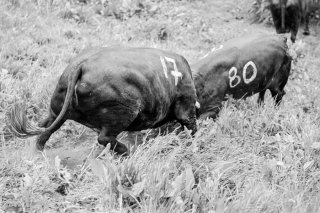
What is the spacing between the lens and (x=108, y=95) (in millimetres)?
3162

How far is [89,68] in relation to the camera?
3.18m

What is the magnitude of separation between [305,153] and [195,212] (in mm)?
1621

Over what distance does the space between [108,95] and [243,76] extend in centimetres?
225

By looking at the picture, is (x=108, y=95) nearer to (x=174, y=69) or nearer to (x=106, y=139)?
(x=106, y=139)

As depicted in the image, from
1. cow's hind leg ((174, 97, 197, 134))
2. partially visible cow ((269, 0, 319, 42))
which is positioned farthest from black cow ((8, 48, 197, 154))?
partially visible cow ((269, 0, 319, 42))

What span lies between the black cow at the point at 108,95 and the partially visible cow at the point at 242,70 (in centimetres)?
106

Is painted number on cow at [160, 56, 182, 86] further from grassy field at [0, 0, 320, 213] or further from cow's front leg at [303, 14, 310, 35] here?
cow's front leg at [303, 14, 310, 35]

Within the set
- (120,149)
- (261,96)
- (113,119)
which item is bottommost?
(261,96)

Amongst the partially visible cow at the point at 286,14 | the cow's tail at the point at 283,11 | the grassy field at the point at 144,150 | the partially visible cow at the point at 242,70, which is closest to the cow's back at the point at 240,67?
the partially visible cow at the point at 242,70

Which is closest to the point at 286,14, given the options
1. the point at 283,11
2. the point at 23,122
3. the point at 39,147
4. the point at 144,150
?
the point at 283,11

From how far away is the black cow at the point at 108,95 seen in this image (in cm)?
315

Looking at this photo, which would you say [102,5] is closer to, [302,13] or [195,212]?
[302,13]

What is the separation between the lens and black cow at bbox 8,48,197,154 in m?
3.15

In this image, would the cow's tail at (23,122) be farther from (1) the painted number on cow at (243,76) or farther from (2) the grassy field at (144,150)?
(1) the painted number on cow at (243,76)
